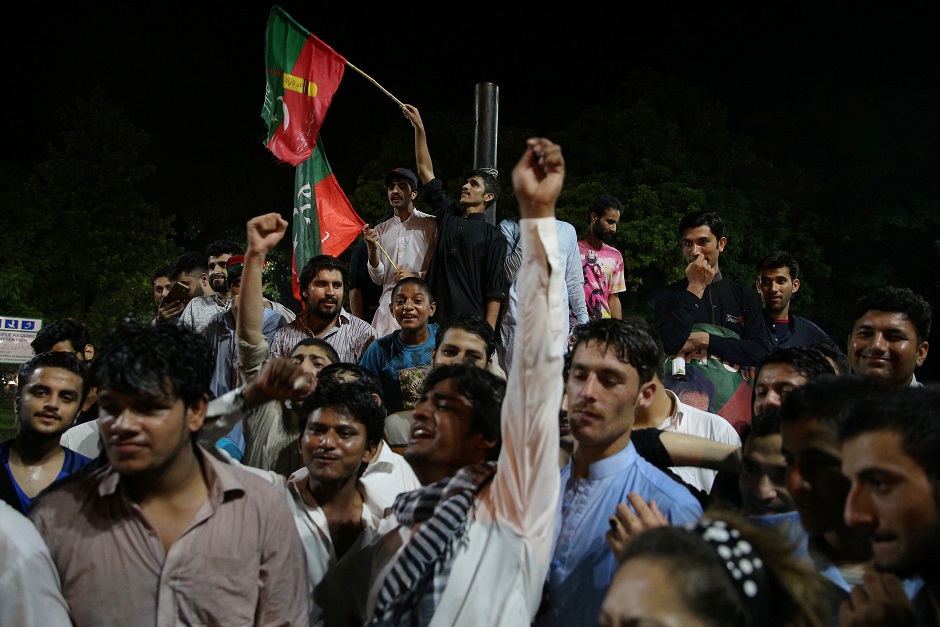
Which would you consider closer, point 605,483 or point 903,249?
point 605,483

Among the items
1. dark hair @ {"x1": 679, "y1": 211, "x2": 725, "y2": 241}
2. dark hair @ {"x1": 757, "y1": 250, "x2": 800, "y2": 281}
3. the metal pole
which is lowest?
dark hair @ {"x1": 757, "y1": 250, "x2": 800, "y2": 281}

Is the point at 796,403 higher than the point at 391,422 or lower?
higher

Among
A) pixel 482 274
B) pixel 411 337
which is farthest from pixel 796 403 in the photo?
pixel 482 274

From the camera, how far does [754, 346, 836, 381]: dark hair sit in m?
3.87

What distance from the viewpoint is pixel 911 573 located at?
2.02 meters

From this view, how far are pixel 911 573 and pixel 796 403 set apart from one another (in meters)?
0.83

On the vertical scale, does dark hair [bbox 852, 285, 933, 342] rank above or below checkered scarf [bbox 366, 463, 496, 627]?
above

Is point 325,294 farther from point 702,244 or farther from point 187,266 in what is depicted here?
point 702,244

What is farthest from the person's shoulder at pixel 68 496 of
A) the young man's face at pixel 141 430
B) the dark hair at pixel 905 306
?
the dark hair at pixel 905 306

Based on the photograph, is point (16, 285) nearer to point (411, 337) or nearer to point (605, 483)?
point (411, 337)

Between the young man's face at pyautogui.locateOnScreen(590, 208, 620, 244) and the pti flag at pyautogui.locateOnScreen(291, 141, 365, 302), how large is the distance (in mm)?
2390

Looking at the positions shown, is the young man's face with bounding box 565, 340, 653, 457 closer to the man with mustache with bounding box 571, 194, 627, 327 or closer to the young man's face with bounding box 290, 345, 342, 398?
the young man's face with bounding box 290, 345, 342, 398

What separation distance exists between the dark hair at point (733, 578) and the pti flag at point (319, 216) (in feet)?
23.5

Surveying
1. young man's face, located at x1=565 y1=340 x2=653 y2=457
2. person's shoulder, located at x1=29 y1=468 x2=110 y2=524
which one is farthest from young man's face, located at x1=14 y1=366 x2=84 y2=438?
young man's face, located at x1=565 y1=340 x2=653 y2=457
